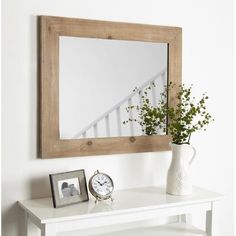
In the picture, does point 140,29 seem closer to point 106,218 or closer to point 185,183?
point 185,183

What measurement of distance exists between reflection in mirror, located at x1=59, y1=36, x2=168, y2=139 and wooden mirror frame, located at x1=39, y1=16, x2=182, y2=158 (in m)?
0.03

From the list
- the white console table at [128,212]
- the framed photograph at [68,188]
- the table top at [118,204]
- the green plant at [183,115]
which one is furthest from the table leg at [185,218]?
the framed photograph at [68,188]

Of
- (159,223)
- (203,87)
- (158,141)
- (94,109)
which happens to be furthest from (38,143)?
(203,87)

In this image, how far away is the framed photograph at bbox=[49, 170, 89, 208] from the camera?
219 centimetres

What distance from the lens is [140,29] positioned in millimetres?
2551

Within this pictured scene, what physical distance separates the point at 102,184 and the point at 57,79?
0.57 metres

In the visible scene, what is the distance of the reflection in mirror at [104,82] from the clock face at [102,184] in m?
0.23

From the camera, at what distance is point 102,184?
7.65 ft

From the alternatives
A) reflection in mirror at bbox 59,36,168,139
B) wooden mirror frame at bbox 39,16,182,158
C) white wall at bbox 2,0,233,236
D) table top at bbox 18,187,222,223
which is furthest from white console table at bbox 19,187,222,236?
reflection in mirror at bbox 59,36,168,139

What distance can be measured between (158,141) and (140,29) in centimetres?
63

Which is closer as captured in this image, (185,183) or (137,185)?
(185,183)

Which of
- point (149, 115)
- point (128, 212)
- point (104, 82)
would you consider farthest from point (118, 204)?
point (104, 82)

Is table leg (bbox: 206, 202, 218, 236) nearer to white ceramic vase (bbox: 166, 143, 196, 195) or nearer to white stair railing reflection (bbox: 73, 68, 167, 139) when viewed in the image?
white ceramic vase (bbox: 166, 143, 196, 195)

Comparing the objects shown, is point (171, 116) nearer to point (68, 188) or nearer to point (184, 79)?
point (184, 79)
